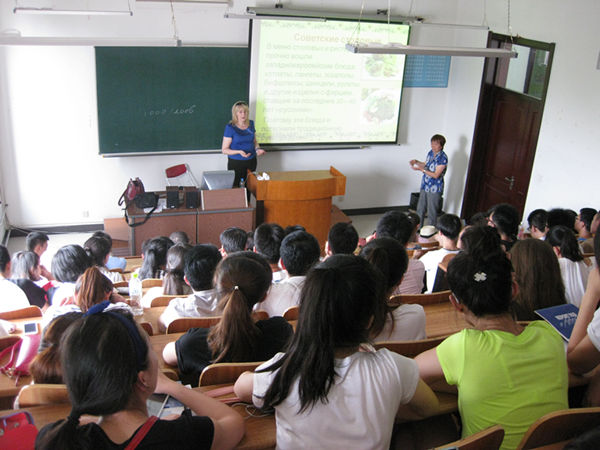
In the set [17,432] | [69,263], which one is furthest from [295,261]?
[17,432]

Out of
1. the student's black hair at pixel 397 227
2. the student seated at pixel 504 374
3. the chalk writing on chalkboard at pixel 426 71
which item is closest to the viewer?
the student seated at pixel 504 374

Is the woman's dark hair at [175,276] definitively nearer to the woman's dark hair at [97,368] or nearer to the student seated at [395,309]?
the student seated at [395,309]

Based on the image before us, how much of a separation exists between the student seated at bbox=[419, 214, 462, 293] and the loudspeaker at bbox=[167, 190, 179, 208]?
108 inches

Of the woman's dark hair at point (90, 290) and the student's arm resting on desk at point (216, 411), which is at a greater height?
the student's arm resting on desk at point (216, 411)

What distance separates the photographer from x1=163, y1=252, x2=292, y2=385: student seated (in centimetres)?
226

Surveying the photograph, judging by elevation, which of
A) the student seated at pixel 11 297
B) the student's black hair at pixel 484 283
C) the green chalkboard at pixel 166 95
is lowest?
the student seated at pixel 11 297

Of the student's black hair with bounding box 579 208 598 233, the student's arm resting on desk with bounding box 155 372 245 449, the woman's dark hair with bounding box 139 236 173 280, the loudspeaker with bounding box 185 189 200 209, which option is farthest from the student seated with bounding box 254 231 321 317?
the loudspeaker with bounding box 185 189 200 209

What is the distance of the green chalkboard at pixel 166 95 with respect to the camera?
20.0 feet

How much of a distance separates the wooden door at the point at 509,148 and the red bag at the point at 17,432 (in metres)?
5.92

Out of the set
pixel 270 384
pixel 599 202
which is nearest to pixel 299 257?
pixel 270 384

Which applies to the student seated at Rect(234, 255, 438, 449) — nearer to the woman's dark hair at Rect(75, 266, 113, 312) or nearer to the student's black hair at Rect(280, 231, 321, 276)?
the woman's dark hair at Rect(75, 266, 113, 312)

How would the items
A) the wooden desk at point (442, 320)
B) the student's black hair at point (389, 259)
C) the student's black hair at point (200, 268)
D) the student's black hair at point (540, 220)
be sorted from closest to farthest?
the student's black hair at point (389, 259), the wooden desk at point (442, 320), the student's black hair at point (200, 268), the student's black hair at point (540, 220)

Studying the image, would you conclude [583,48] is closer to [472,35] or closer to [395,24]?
[472,35]

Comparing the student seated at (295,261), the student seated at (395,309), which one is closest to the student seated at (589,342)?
the student seated at (395,309)
